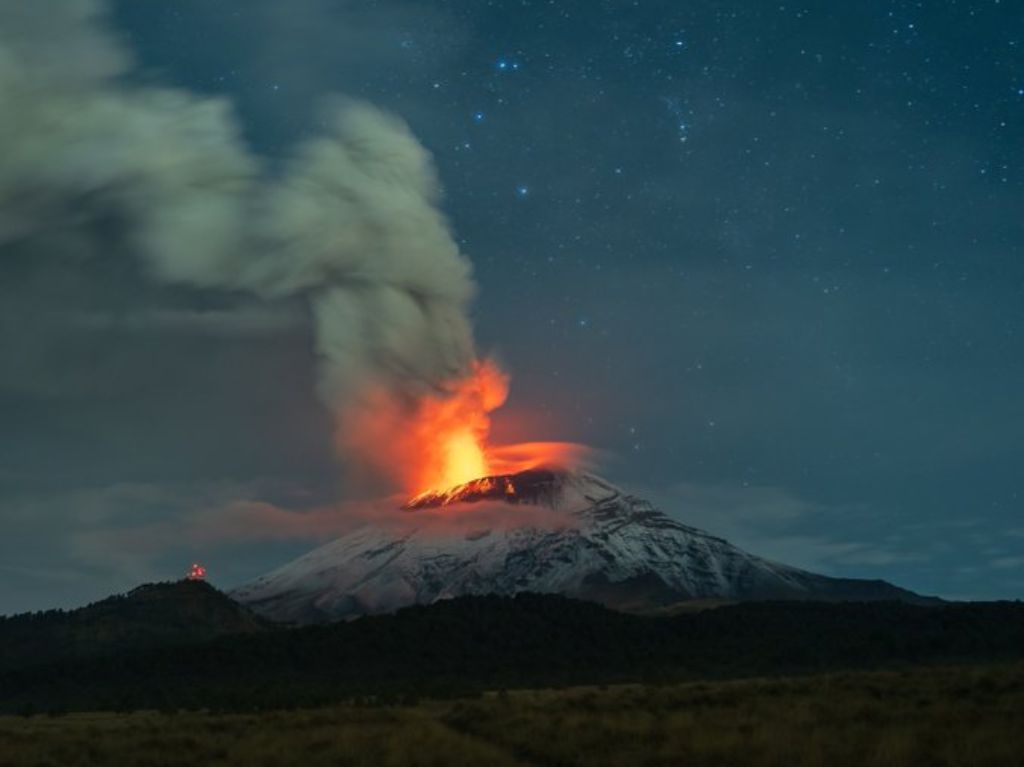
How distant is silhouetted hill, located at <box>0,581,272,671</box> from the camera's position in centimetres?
12194

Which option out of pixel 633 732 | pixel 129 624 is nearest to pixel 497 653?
pixel 129 624

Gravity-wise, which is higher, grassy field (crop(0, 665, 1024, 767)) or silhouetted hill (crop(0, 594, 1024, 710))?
silhouetted hill (crop(0, 594, 1024, 710))

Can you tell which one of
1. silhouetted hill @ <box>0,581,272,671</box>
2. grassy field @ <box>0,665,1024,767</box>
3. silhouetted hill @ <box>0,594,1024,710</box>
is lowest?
grassy field @ <box>0,665,1024,767</box>

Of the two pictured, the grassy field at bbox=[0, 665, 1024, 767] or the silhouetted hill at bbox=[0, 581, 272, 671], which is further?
the silhouetted hill at bbox=[0, 581, 272, 671]

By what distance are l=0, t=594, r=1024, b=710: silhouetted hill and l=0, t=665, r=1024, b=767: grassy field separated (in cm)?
2201

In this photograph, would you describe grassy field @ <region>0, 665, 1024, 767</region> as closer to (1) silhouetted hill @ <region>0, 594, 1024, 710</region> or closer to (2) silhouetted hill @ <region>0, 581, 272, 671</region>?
(1) silhouetted hill @ <region>0, 594, 1024, 710</region>

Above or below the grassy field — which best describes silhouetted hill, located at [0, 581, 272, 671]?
above

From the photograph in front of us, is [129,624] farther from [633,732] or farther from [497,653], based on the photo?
[633,732]

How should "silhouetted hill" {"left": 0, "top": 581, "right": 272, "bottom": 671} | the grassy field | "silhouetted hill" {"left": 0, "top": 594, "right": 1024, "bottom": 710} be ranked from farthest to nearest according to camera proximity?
1. "silhouetted hill" {"left": 0, "top": 581, "right": 272, "bottom": 671}
2. "silhouetted hill" {"left": 0, "top": 594, "right": 1024, "bottom": 710}
3. the grassy field

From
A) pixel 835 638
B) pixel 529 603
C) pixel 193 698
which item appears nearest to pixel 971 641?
pixel 835 638

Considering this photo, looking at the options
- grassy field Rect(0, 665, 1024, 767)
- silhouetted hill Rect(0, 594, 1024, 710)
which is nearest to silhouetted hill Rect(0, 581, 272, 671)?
silhouetted hill Rect(0, 594, 1024, 710)

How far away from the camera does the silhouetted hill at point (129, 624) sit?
400ft

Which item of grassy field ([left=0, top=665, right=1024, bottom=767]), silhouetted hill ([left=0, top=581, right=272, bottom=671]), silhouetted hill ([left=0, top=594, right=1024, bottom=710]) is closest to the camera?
grassy field ([left=0, top=665, right=1024, bottom=767])

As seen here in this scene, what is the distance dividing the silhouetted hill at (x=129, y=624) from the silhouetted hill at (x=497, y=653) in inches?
1088
